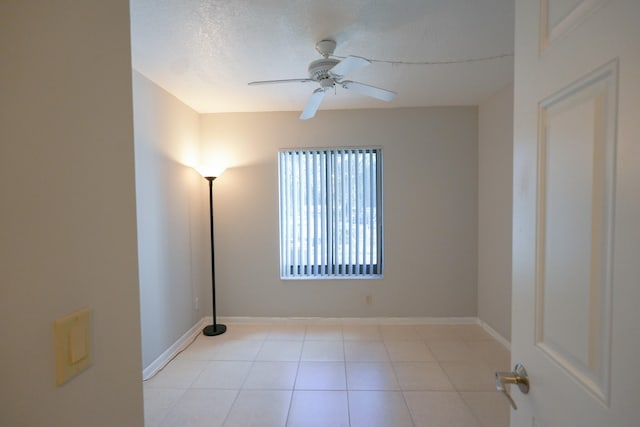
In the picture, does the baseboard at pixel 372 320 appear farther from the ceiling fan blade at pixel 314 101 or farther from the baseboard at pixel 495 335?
the ceiling fan blade at pixel 314 101

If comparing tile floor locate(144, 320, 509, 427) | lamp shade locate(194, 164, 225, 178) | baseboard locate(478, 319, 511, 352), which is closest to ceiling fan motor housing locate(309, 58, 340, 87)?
lamp shade locate(194, 164, 225, 178)

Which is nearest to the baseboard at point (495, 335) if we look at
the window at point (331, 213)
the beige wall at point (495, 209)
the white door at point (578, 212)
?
the beige wall at point (495, 209)

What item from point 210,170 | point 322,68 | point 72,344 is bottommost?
point 72,344

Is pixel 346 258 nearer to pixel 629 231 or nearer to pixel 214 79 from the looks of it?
pixel 214 79

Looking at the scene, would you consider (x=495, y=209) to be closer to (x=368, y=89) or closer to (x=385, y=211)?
(x=385, y=211)

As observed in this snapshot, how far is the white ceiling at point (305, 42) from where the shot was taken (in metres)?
1.57

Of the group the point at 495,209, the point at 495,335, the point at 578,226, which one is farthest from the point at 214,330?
the point at 495,209

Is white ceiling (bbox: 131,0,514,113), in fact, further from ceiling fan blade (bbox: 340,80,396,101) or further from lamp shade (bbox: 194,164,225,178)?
lamp shade (bbox: 194,164,225,178)

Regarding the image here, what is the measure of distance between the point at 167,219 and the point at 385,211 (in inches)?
94.4

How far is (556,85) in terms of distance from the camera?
2.04ft

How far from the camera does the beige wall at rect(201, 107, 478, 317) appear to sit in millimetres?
3189

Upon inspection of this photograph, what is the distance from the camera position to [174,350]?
8.73ft

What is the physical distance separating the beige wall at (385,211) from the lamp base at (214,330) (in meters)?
0.26

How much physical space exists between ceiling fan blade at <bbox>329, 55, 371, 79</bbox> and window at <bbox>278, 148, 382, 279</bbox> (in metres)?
1.47
